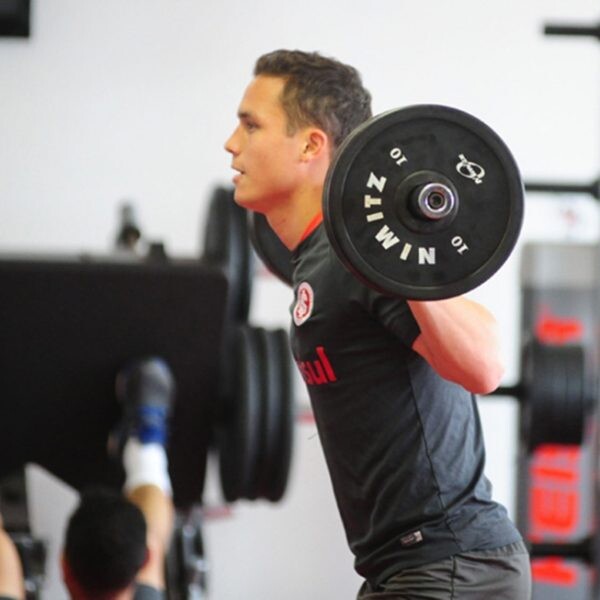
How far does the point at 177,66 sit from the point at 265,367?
4.41ft

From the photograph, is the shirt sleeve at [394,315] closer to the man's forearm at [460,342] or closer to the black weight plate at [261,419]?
the man's forearm at [460,342]

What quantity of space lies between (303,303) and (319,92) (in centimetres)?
34

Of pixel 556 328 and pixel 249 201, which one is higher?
pixel 249 201

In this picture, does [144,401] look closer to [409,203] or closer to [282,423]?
[282,423]

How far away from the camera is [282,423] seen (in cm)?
362

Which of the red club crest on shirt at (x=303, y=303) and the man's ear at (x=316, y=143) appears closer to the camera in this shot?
the red club crest on shirt at (x=303, y=303)

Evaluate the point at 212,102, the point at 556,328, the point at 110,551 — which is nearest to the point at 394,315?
the point at 110,551

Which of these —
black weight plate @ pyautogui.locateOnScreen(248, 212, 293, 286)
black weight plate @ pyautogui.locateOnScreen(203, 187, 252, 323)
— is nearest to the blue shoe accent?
black weight plate @ pyautogui.locateOnScreen(203, 187, 252, 323)

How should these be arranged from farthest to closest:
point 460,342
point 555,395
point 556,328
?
point 556,328 → point 555,395 → point 460,342

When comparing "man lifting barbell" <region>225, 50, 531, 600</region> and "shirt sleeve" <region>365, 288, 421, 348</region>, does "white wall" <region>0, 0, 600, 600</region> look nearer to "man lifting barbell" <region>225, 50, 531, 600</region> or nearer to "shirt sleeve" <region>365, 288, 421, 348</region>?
"man lifting barbell" <region>225, 50, 531, 600</region>

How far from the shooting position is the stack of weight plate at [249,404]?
11.8ft

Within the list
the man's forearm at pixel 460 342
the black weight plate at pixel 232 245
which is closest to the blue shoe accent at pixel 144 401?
the black weight plate at pixel 232 245

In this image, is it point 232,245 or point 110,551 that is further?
point 232,245

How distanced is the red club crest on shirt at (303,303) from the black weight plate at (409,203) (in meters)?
0.19
